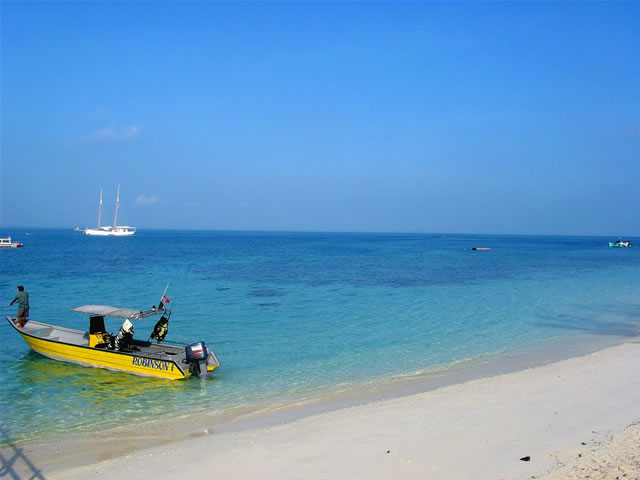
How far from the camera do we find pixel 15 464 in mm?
8898

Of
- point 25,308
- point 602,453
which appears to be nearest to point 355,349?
point 602,453

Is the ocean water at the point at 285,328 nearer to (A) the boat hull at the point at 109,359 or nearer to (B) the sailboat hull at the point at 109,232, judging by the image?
(A) the boat hull at the point at 109,359

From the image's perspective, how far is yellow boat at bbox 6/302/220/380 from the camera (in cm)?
1399

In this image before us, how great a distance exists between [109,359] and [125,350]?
0.53 m

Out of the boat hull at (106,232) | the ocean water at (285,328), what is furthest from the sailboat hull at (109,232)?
the ocean water at (285,328)

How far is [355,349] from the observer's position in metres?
18.1

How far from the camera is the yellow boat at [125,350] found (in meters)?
14.0

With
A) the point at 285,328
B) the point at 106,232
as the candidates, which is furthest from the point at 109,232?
the point at 285,328

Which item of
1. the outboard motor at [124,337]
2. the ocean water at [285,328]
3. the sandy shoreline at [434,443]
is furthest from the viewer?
the outboard motor at [124,337]

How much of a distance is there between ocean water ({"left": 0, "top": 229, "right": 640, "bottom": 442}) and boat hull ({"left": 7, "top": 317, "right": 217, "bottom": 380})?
0.23m

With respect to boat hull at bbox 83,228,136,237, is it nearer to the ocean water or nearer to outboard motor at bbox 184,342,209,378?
the ocean water

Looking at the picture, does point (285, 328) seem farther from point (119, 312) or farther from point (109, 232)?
point (109, 232)

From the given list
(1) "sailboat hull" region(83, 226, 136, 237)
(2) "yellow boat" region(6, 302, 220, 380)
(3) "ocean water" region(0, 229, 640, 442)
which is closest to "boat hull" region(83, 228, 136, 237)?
(1) "sailboat hull" region(83, 226, 136, 237)

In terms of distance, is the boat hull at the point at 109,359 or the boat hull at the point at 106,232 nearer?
A: the boat hull at the point at 109,359
